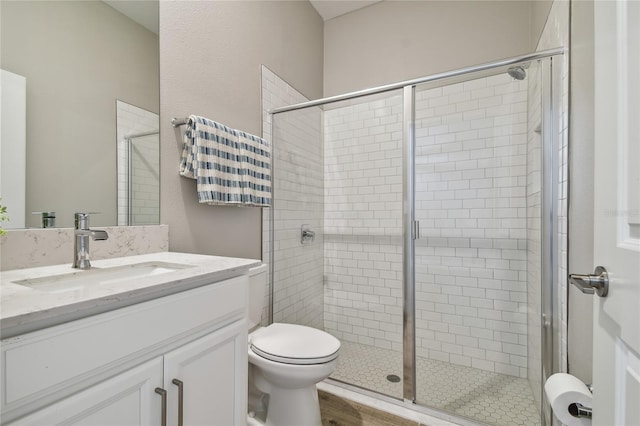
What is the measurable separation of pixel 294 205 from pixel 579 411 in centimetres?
187

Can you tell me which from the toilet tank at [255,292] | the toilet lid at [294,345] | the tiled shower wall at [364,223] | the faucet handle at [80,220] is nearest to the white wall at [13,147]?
the faucet handle at [80,220]

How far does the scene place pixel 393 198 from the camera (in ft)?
7.50

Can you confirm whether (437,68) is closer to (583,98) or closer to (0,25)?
(583,98)

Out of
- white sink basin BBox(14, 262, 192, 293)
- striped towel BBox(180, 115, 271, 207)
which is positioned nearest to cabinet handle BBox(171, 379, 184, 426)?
white sink basin BBox(14, 262, 192, 293)

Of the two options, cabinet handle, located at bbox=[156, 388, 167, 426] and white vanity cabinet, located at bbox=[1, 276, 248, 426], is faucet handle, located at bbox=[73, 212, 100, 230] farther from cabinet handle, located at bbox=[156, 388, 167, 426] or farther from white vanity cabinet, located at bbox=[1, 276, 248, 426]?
cabinet handle, located at bbox=[156, 388, 167, 426]

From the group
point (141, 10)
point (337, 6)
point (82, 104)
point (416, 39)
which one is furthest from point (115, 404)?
point (337, 6)

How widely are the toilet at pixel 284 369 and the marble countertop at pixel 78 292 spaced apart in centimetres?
54

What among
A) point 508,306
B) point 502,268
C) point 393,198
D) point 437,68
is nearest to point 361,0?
point 437,68

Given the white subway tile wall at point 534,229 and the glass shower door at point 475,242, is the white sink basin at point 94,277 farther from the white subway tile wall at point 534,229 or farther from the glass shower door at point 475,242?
the white subway tile wall at point 534,229

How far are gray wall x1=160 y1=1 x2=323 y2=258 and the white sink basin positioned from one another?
34 centimetres

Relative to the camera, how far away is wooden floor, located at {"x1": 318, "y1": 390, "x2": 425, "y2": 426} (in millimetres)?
1627

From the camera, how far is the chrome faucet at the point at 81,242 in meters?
1.01

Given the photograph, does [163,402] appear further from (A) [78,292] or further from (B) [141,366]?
(A) [78,292]

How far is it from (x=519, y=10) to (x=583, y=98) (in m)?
1.47
